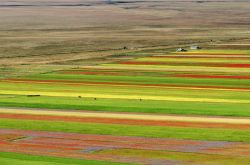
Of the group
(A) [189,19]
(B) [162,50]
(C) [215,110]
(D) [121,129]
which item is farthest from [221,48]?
(A) [189,19]

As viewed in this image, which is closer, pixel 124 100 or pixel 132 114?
pixel 132 114

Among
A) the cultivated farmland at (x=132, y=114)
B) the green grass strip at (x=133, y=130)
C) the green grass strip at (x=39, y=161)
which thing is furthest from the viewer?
the green grass strip at (x=133, y=130)

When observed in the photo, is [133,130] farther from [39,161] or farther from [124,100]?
[124,100]

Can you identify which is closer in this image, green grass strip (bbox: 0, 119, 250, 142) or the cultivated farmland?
the cultivated farmland

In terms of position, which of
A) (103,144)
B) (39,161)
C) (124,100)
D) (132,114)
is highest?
(39,161)

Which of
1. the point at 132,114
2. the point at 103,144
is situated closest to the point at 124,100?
the point at 132,114

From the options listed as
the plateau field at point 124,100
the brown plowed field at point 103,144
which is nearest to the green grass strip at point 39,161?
the plateau field at point 124,100

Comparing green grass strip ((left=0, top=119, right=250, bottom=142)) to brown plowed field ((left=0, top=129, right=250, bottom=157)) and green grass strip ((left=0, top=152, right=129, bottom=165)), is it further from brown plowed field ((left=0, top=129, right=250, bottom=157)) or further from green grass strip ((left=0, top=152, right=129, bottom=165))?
green grass strip ((left=0, top=152, right=129, bottom=165))

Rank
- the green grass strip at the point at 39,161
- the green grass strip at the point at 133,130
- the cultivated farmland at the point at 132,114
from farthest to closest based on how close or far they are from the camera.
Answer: the green grass strip at the point at 133,130 < the cultivated farmland at the point at 132,114 < the green grass strip at the point at 39,161

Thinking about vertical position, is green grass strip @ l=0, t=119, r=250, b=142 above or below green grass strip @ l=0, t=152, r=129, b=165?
below

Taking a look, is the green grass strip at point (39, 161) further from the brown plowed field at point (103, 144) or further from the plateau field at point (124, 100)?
the brown plowed field at point (103, 144)

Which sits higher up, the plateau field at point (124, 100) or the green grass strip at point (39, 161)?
the green grass strip at point (39, 161)

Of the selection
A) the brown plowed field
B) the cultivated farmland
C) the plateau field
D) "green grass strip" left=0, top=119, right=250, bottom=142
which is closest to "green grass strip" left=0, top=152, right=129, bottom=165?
the plateau field
